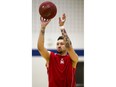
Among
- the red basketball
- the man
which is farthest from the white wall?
the red basketball

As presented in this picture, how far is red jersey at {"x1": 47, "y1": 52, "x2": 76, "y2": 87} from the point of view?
7.07ft

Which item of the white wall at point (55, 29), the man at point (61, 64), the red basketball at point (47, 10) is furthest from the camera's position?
the white wall at point (55, 29)

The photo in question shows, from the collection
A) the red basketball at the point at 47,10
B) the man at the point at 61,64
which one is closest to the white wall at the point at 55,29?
the man at the point at 61,64


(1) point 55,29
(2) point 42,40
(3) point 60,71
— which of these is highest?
(1) point 55,29

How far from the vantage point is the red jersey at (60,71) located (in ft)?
7.07

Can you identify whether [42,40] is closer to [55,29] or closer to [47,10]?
[47,10]

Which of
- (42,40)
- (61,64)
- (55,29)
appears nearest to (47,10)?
(42,40)

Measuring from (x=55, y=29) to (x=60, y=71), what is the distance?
1.05 meters

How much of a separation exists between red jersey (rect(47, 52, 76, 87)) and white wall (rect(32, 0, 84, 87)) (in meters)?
0.82

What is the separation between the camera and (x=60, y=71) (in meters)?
2.18

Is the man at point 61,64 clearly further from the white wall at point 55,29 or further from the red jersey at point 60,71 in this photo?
the white wall at point 55,29

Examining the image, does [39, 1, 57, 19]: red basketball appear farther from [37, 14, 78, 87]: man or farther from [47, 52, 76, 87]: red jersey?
[47, 52, 76, 87]: red jersey

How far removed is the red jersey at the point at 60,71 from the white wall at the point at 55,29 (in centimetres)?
82
